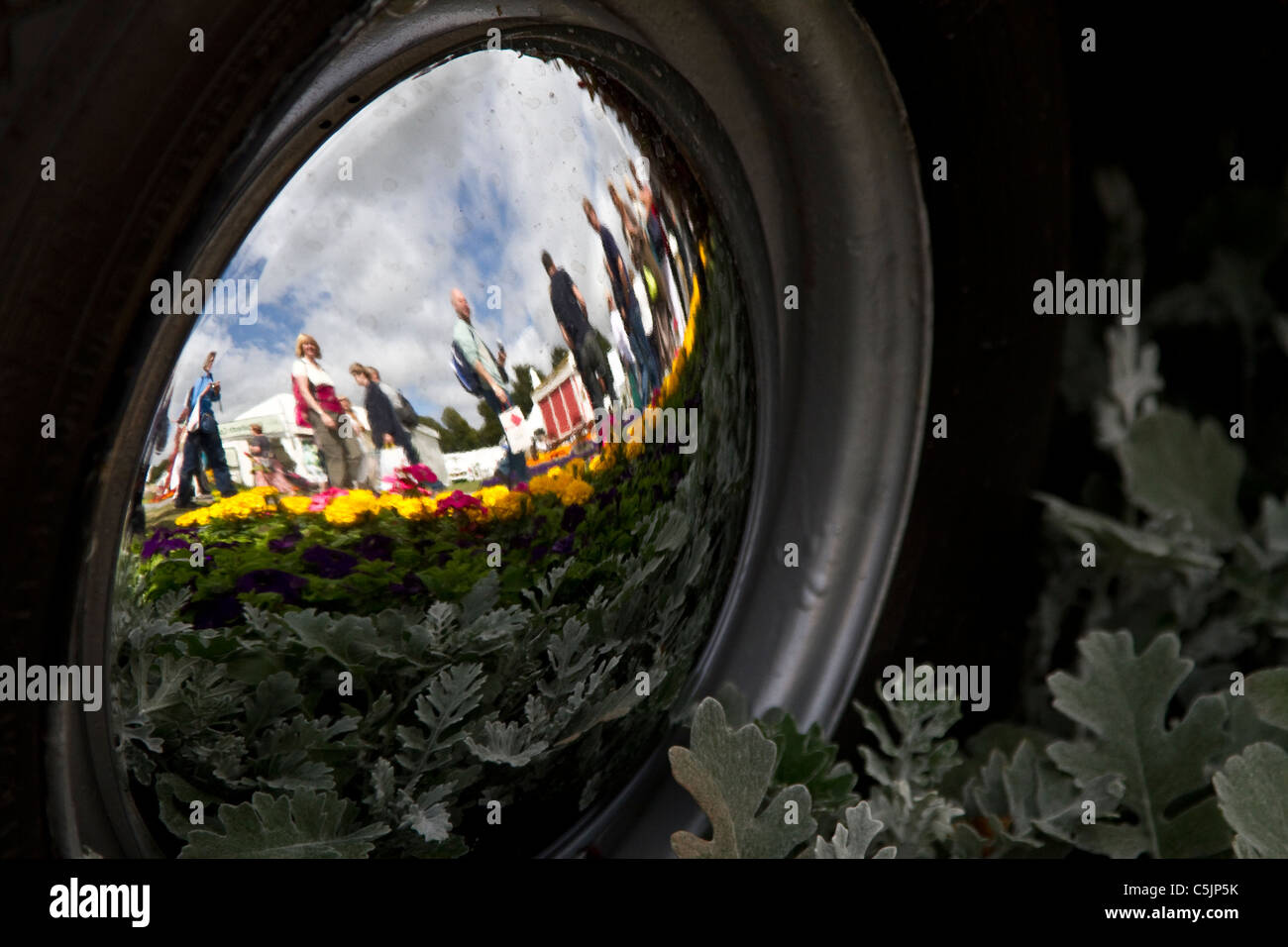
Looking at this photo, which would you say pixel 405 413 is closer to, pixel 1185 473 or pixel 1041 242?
pixel 1041 242

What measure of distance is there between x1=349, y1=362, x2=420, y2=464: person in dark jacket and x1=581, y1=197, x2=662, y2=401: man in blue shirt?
0.75 ft

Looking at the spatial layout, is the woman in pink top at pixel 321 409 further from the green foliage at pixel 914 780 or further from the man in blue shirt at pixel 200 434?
the green foliage at pixel 914 780

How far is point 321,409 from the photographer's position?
69 centimetres

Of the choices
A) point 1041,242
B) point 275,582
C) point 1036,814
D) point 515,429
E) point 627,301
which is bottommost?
point 1036,814

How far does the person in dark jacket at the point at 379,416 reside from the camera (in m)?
0.70

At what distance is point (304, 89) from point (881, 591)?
803mm

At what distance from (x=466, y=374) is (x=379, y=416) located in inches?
2.7

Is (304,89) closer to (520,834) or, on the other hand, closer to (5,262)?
(5,262)

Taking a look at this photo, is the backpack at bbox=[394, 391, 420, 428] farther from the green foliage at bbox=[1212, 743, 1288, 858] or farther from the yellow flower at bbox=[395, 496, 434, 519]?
the green foliage at bbox=[1212, 743, 1288, 858]

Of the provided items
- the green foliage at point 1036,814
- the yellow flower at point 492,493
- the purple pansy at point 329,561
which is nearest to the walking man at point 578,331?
the yellow flower at point 492,493

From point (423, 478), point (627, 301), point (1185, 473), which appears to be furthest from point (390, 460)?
point (1185, 473)

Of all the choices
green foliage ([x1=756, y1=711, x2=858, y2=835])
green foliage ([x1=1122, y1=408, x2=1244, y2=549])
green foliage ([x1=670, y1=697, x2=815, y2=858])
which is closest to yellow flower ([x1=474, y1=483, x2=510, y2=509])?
green foliage ([x1=670, y1=697, x2=815, y2=858])

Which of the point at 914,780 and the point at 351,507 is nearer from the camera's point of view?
the point at 351,507

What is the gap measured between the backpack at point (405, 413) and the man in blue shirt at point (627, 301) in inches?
8.5
